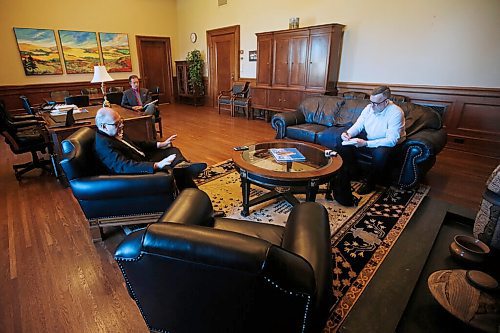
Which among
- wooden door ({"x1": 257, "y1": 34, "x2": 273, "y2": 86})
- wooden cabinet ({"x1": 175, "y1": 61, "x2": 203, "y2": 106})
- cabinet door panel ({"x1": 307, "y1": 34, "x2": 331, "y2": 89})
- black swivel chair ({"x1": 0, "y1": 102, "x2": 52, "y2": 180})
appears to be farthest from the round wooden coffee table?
wooden cabinet ({"x1": 175, "y1": 61, "x2": 203, "y2": 106})

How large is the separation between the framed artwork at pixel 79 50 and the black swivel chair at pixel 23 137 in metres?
4.26

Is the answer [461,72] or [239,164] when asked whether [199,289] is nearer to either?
[239,164]

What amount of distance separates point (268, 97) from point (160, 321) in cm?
578

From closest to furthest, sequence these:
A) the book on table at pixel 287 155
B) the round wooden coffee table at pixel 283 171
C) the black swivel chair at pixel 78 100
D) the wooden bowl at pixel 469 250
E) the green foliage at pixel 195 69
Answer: the wooden bowl at pixel 469 250, the round wooden coffee table at pixel 283 171, the book on table at pixel 287 155, the black swivel chair at pixel 78 100, the green foliage at pixel 195 69

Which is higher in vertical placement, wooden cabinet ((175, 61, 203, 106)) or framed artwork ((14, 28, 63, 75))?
framed artwork ((14, 28, 63, 75))

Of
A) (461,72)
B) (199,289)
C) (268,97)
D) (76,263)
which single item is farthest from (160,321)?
(268,97)

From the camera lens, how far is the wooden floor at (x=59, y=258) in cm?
147

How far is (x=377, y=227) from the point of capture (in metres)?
2.23

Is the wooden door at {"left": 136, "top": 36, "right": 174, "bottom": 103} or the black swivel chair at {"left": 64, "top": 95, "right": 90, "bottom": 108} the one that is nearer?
the black swivel chair at {"left": 64, "top": 95, "right": 90, "bottom": 108}

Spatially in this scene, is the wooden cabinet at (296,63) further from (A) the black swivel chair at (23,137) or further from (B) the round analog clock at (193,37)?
(A) the black swivel chair at (23,137)

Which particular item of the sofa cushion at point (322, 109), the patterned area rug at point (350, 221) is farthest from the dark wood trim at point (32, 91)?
the sofa cushion at point (322, 109)

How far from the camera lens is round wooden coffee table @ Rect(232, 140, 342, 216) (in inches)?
81.1

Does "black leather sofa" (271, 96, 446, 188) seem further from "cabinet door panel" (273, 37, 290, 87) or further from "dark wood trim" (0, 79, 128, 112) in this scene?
"dark wood trim" (0, 79, 128, 112)

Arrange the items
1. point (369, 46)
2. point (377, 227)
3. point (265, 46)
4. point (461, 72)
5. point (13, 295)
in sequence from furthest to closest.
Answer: point (265, 46)
point (369, 46)
point (461, 72)
point (377, 227)
point (13, 295)
